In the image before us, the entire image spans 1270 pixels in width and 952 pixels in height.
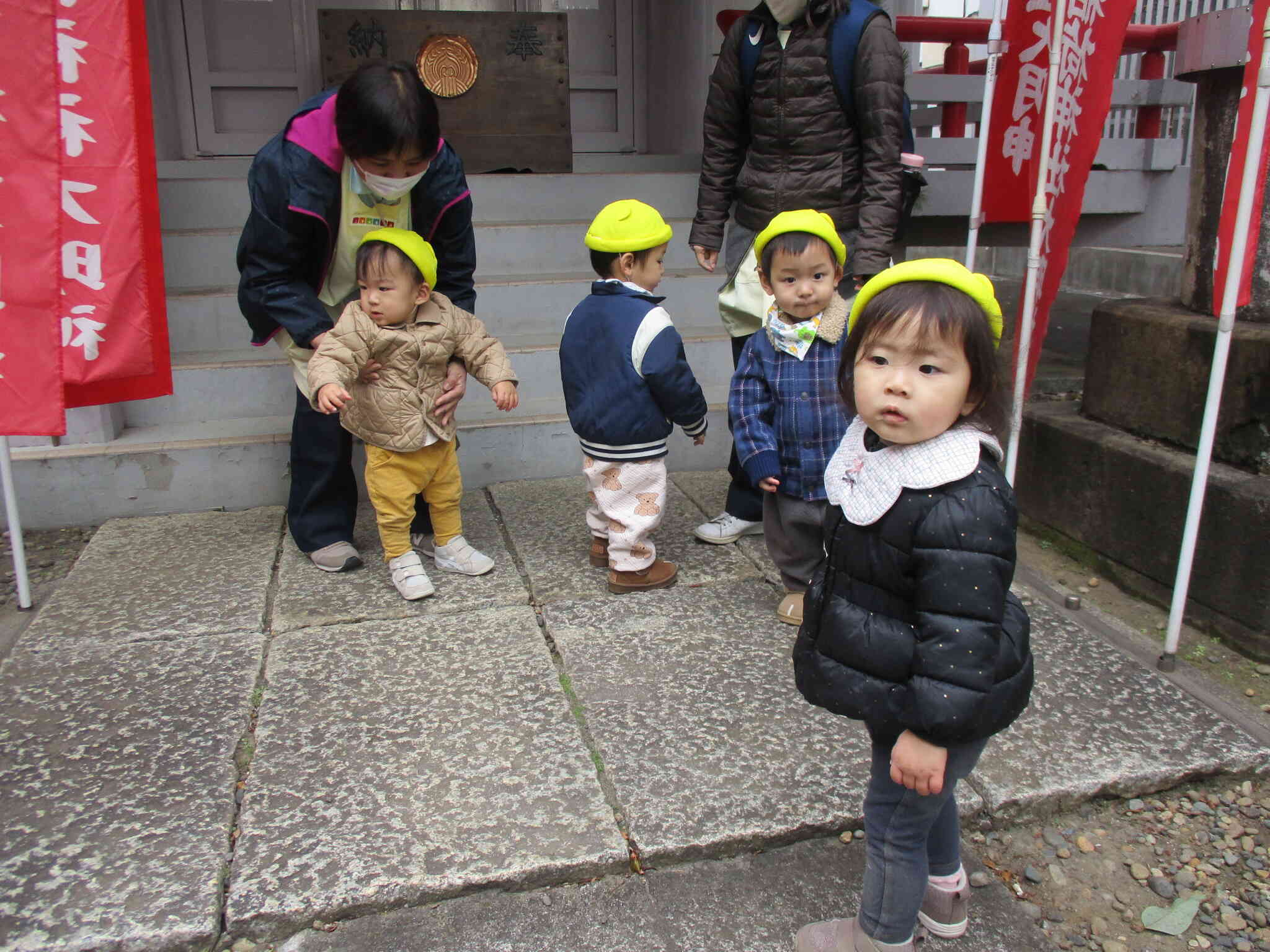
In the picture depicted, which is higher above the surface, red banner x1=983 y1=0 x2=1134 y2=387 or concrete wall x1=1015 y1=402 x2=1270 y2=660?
red banner x1=983 y1=0 x2=1134 y2=387

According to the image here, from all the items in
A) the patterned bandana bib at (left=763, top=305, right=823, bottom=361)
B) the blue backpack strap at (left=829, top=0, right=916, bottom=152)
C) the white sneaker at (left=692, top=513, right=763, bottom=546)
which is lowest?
the white sneaker at (left=692, top=513, right=763, bottom=546)

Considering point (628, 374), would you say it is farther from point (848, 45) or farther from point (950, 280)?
point (950, 280)

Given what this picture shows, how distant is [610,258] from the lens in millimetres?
2826

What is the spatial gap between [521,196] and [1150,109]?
12.8 ft

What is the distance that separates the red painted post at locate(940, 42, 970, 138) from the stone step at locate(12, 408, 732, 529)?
3251 millimetres

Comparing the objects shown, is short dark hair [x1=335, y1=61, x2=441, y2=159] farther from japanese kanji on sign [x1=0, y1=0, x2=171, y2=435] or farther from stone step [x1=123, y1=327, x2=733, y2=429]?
stone step [x1=123, y1=327, x2=733, y2=429]

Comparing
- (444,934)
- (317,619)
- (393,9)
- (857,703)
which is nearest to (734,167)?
(317,619)

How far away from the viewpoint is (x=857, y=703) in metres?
1.50

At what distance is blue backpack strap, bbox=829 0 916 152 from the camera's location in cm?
297

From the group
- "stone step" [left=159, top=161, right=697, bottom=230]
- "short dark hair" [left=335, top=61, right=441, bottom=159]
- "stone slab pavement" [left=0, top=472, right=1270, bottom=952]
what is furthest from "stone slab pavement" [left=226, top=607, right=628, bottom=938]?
"stone step" [left=159, top=161, right=697, bottom=230]

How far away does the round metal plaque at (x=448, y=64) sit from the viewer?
5.71 metres

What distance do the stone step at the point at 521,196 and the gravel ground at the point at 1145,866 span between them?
161 inches

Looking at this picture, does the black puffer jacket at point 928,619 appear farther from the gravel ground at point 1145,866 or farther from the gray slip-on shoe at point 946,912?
the gravel ground at point 1145,866

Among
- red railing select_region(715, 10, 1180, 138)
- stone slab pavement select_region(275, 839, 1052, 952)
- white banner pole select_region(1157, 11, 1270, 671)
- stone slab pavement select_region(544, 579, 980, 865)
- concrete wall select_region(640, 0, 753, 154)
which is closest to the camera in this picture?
stone slab pavement select_region(275, 839, 1052, 952)
